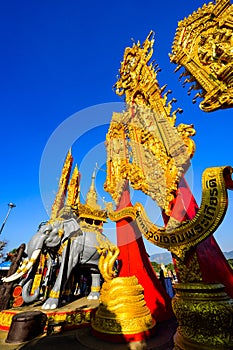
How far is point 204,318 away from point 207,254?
52.2 inches

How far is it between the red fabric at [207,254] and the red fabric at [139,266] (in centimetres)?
233

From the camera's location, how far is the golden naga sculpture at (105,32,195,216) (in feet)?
10.7

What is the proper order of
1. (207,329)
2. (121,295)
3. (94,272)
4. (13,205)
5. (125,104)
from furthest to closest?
(13,205), (94,272), (125,104), (121,295), (207,329)

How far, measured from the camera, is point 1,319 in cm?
462

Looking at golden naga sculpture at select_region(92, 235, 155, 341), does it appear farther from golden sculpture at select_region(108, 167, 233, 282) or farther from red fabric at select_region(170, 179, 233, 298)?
golden sculpture at select_region(108, 167, 233, 282)

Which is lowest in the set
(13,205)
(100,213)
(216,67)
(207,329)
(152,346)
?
(152,346)

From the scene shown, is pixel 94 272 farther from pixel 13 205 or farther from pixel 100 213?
pixel 13 205

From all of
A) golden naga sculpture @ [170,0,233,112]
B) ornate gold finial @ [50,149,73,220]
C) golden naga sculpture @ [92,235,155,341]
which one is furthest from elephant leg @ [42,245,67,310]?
ornate gold finial @ [50,149,73,220]

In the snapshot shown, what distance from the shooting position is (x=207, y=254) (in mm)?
2799

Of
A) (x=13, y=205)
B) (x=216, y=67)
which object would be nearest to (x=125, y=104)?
(x=216, y=67)

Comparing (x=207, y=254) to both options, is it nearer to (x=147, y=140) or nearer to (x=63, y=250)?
(x=147, y=140)

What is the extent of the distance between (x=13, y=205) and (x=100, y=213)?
21.0m

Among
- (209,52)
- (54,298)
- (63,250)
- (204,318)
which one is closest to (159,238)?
(204,318)

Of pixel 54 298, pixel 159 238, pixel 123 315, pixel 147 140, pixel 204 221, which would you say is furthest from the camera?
pixel 54 298
